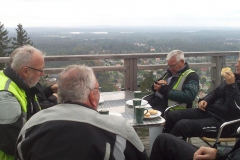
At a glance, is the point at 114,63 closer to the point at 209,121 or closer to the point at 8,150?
the point at 209,121

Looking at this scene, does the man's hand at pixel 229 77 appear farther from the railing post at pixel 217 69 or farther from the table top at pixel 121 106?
the railing post at pixel 217 69

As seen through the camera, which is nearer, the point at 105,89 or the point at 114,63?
the point at 105,89

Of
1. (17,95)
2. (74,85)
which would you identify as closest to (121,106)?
(17,95)

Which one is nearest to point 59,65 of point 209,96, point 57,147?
point 209,96

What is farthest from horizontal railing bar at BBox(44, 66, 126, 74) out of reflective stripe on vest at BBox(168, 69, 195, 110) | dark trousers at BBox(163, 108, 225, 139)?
dark trousers at BBox(163, 108, 225, 139)

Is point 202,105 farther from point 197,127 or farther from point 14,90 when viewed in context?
point 14,90

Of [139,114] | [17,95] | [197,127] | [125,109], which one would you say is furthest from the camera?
[197,127]
